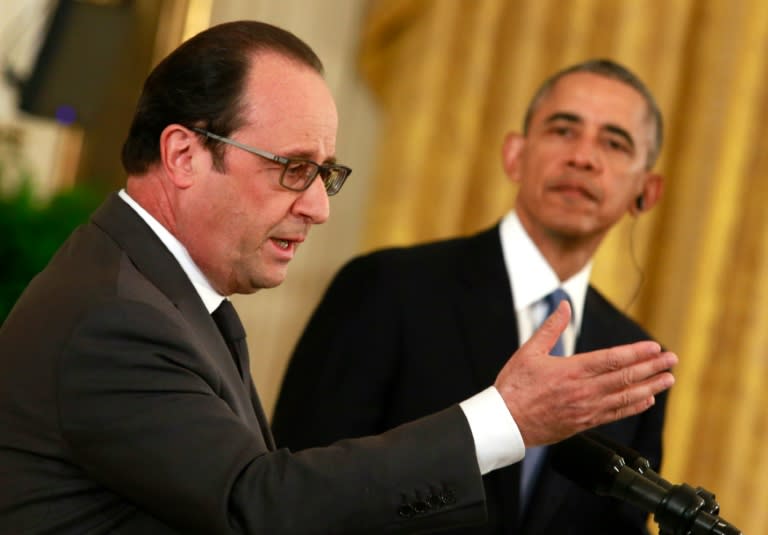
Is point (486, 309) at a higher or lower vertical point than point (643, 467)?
higher

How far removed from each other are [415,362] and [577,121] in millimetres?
878

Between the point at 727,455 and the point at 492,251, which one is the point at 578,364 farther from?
the point at 727,455

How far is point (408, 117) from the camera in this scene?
15.8 ft

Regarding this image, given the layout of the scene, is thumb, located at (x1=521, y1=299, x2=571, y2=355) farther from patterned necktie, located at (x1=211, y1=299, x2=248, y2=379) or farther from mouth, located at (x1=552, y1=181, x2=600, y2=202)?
mouth, located at (x1=552, y1=181, x2=600, y2=202)

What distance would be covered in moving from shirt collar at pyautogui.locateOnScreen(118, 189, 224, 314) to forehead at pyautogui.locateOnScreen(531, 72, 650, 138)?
156cm

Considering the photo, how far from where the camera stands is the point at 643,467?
2033mm

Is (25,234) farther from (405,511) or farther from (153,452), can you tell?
(405,511)

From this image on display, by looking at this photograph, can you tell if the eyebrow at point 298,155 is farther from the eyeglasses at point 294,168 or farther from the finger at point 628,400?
the finger at point 628,400

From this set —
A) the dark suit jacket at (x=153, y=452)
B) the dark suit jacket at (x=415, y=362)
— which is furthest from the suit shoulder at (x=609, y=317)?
the dark suit jacket at (x=153, y=452)

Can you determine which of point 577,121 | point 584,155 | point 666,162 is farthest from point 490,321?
point 666,162

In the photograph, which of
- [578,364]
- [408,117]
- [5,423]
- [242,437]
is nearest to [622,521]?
[578,364]

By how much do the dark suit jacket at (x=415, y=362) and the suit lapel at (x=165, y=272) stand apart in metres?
0.92

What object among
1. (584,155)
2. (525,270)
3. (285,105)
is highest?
(584,155)

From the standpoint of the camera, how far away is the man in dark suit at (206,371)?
1.81 meters
